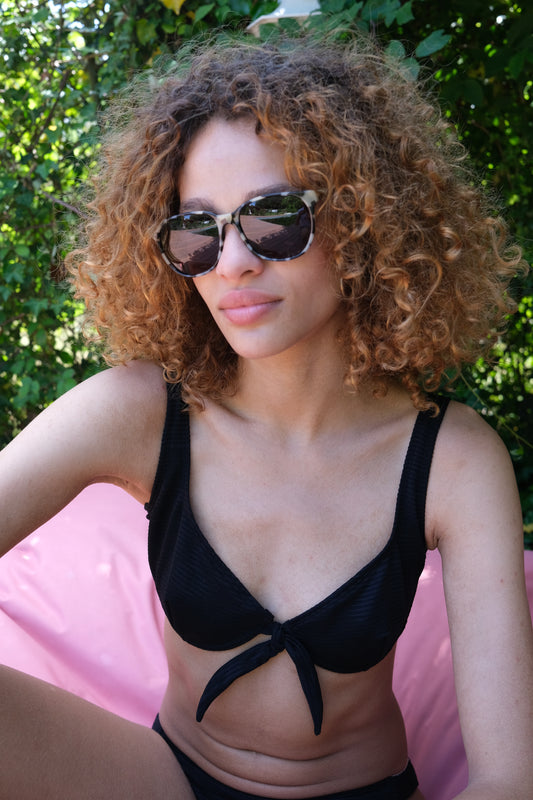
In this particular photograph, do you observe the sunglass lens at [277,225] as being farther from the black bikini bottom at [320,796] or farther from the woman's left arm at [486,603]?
the black bikini bottom at [320,796]

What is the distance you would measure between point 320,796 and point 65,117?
9.77ft

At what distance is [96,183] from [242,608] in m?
1.03

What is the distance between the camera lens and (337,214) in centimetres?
159

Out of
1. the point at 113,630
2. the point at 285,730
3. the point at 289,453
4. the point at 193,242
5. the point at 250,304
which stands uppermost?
the point at 193,242

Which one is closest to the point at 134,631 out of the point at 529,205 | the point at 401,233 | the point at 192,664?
the point at 192,664

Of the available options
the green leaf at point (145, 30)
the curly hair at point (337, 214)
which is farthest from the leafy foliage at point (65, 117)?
the curly hair at point (337, 214)

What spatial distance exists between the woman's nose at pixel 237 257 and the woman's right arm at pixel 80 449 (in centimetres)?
34

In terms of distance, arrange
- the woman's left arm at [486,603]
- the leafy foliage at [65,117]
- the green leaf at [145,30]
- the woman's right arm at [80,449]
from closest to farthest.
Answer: the woman's left arm at [486,603] → the woman's right arm at [80,449] → the green leaf at [145,30] → the leafy foliage at [65,117]

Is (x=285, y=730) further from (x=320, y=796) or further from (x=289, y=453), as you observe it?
(x=289, y=453)


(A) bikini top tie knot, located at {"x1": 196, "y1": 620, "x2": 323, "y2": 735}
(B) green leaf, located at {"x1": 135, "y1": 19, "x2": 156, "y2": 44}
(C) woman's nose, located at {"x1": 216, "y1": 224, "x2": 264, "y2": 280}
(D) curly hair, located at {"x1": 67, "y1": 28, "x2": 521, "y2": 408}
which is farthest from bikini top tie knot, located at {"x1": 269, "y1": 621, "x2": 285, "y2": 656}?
(B) green leaf, located at {"x1": 135, "y1": 19, "x2": 156, "y2": 44}

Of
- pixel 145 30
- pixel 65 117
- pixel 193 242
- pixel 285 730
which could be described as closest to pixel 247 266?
pixel 193 242

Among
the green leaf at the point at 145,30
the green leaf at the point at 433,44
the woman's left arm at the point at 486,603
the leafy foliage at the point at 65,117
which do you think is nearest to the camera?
the woman's left arm at the point at 486,603

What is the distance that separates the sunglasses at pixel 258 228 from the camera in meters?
1.47

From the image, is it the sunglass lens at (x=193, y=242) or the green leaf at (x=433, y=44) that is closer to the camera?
the sunglass lens at (x=193, y=242)
